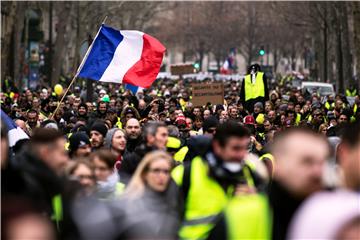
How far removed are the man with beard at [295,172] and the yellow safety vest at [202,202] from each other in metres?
0.91

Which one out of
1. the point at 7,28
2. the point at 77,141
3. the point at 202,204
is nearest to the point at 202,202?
the point at 202,204

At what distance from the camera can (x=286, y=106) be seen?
21.7 m

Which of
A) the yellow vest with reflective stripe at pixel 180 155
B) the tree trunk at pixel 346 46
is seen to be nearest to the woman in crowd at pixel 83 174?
the yellow vest with reflective stripe at pixel 180 155

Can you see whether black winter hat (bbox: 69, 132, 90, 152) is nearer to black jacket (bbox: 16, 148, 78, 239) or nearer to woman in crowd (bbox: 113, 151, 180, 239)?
woman in crowd (bbox: 113, 151, 180, 239)

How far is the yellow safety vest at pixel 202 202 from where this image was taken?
654 centimetres

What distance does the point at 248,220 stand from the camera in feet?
17.5

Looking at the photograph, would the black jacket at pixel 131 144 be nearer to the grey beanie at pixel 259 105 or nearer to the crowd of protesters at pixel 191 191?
the crowd of protesters at pixel 191 191

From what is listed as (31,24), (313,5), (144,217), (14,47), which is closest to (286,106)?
(144,217)

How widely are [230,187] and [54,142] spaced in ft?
3.54

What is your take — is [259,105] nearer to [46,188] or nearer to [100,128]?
[100,128]

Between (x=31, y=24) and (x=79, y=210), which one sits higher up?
(x=31, y=24)

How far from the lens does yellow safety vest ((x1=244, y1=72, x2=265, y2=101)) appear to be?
2207 centimetres

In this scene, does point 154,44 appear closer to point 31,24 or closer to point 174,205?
point 174,205

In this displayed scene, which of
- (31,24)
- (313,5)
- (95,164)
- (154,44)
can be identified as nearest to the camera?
(95,164)
